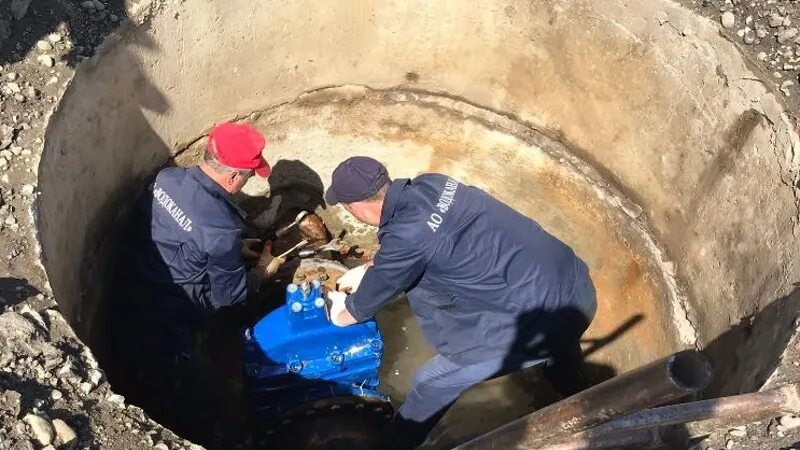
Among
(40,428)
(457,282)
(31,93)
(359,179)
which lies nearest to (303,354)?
(457,282)

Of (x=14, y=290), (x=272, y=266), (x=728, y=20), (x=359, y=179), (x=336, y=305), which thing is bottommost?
(x=272, y=266)

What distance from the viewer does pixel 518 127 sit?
4523 mm

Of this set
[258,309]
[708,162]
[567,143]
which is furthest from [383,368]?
[708,162]

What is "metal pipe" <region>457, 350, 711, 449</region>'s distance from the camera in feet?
5.59

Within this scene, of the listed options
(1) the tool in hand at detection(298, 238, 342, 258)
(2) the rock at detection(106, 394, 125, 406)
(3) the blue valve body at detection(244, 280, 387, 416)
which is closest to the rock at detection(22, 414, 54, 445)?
(2) the rock at detection(106, 394, 125, 406)

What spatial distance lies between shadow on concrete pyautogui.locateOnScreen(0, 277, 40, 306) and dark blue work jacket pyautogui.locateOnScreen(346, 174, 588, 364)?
1.36 metres

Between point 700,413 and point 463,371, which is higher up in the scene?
point 700,413

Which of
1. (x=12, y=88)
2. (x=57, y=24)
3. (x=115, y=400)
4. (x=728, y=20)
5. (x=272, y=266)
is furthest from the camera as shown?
(x=272, y=266)

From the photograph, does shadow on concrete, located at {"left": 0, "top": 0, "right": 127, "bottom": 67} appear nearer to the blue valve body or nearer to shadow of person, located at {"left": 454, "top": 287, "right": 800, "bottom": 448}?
the blue valve body

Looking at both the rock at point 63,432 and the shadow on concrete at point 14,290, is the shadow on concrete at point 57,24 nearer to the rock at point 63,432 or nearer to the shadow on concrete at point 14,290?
the shadow on concrete at point 14,290

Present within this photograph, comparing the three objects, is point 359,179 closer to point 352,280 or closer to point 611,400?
point 352,280

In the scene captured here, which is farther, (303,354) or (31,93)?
(303,354)

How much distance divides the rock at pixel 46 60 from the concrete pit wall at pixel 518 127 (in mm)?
126

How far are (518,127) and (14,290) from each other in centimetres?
297
